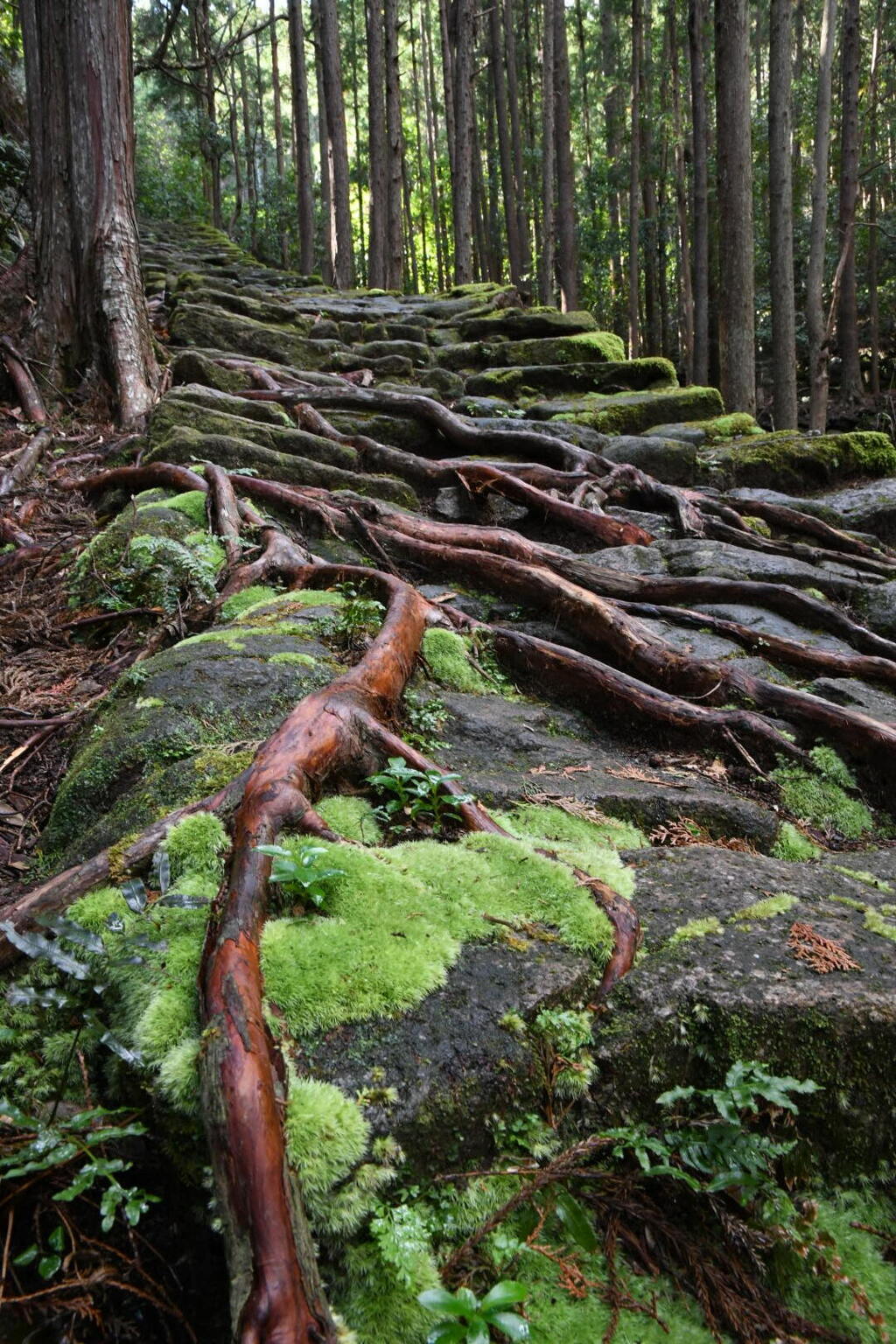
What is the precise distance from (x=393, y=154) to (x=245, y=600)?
18999mm

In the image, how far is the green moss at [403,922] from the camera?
185cm

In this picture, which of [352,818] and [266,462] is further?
[266,462]

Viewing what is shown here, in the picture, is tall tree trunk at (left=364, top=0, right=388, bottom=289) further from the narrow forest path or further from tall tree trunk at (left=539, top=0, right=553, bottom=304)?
the narrow forest path

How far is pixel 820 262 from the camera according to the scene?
669 inches

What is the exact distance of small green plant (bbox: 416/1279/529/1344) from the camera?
51.0 inches

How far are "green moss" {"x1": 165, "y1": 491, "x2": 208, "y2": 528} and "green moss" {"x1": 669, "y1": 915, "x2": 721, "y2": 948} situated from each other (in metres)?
4.13

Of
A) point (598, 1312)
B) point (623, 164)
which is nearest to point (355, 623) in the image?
point (598, 1312)

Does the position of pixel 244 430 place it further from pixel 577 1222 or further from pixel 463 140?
pixel 463 140

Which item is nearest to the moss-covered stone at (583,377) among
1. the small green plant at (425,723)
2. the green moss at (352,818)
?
the small green plant at (425,723)

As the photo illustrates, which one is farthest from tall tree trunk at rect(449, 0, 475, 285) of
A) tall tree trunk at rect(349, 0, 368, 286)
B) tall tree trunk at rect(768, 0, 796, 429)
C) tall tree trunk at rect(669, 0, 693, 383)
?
tall tree trunk at rect(349, 0, 368, 286)

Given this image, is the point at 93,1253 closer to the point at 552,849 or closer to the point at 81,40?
the point at 552,849

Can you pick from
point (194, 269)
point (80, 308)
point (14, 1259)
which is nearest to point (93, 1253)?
point (14, 1259)

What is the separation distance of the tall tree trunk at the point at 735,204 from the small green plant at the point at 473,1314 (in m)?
Result: 11.0

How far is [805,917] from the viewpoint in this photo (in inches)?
91.2
